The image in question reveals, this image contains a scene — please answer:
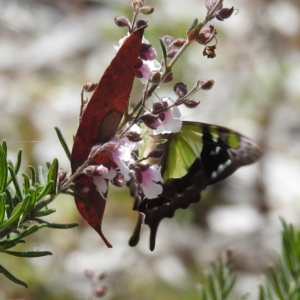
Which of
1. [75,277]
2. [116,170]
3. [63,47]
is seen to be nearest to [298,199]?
[75,277]

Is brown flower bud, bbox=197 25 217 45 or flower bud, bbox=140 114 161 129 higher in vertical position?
brown flower bud, bbox=197 25 217 45

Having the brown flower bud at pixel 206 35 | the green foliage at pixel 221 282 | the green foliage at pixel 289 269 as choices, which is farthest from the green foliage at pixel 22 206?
the green foliage at pixel 289 269

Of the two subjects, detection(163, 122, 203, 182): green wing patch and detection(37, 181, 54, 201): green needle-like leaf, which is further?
detection(163, 122, 203, 182): green wing patch

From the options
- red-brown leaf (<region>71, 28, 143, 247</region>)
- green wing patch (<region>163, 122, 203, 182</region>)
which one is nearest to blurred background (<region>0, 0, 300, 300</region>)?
green wing patch (<region>163, 122, 203, 182</region>)

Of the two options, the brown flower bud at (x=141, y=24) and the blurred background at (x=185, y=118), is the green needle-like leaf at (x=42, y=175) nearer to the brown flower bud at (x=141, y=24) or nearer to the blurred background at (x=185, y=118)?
the brown flower bud at (x=141, y=24)

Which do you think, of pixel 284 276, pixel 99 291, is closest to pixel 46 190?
pixel 99 291

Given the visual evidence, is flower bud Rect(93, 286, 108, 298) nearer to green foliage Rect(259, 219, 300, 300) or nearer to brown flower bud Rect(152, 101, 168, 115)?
green foliage Rect(259, 219, 300, 300)
